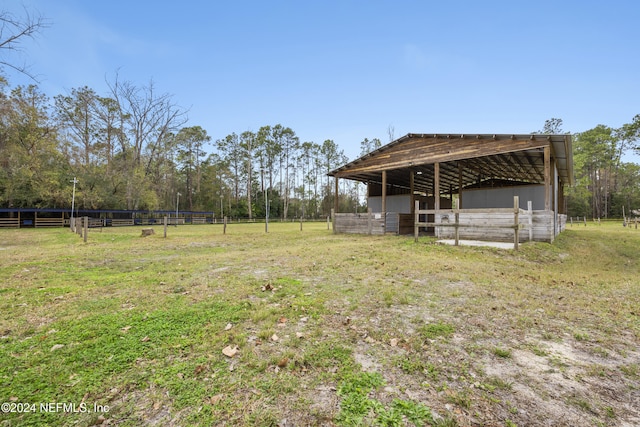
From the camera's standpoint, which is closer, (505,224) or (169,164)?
(505,224)

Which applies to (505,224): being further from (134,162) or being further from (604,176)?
(604,176)

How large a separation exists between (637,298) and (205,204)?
62.8 m

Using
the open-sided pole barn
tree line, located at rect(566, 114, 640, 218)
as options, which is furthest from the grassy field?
tree line, located at rect(566, 114, 640, 218)

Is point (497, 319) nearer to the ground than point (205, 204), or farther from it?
nearer to the ground

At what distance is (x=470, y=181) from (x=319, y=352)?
24.7 metres

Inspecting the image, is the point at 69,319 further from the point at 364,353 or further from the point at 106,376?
the point at 364,353

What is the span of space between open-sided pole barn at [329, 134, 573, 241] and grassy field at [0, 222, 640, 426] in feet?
21.2

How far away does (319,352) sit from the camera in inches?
101

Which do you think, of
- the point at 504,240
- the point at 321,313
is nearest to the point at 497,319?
the point at 321,313

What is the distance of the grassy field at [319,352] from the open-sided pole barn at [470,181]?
647 centimetres

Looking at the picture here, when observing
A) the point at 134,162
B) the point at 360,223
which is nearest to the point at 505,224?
the point at 360,223

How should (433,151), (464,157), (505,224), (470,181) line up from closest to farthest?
(505,224)
(464,157)
(433,151)
(470,181)

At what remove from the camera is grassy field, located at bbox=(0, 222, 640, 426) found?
182 centimetres

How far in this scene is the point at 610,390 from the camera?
203 cm
